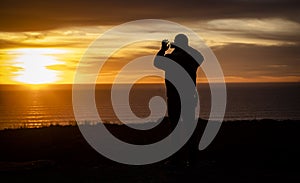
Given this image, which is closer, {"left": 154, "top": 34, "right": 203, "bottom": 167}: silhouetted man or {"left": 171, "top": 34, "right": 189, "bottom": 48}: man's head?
{"left": 171, "top": 34, "right": 189, "bottom": 48}: man's head

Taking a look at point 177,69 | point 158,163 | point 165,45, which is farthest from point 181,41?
point 158,163

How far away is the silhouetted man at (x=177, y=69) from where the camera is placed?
38.9ft

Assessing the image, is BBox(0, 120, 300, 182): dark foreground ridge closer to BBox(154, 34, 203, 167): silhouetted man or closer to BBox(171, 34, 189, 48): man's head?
BBox(154, 34, 203, 167): silhouetted man

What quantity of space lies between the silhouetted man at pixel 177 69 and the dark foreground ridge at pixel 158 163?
797 millimetres

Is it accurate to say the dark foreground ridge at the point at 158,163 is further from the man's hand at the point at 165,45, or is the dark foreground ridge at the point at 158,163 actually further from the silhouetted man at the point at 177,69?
the man's hand at the point at 165,45

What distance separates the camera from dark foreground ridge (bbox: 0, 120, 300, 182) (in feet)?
34.1

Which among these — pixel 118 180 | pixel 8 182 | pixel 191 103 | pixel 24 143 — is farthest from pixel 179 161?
pixel 24 143

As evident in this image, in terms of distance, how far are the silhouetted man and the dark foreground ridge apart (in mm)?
797

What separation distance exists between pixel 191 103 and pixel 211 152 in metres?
2.25

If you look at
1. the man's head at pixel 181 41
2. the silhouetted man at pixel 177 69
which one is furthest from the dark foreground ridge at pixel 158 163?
the man's head at pixel 181 41

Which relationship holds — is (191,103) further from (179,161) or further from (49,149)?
(49,149)

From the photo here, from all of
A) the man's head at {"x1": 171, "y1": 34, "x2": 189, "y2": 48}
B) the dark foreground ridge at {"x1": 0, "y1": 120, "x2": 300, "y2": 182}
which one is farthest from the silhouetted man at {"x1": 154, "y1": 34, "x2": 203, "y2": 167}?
the dark foreground ridge at {"x1": 0, "y1": 120, "x2": 300, "y2": 182}

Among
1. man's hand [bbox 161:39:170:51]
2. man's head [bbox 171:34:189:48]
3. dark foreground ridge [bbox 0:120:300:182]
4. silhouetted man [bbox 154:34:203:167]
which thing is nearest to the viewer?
dark foreground ridge [bbox 0:120:300:182]

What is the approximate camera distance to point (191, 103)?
475 inches
